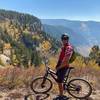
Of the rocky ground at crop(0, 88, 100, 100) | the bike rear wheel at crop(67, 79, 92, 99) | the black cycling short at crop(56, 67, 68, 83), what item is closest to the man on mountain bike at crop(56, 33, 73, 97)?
the black cycling short at crop(56, 67, 68, 83)

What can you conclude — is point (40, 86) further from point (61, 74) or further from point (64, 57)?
point (64, 57)


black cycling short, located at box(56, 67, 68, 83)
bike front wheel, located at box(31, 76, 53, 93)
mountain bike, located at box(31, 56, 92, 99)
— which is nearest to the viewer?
black cycling short, located at box(56, 67, 68, 83)

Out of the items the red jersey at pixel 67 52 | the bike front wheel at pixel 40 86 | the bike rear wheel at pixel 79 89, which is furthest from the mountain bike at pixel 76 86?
the red jersey at pixel 67 52

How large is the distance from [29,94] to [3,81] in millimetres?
1731

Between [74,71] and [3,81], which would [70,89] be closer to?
[3,81]

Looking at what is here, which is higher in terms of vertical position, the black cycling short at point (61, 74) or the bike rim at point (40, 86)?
the black cycling short at point (61, 74)

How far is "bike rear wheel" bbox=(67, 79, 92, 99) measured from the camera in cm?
1095

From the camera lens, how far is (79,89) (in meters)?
11.0

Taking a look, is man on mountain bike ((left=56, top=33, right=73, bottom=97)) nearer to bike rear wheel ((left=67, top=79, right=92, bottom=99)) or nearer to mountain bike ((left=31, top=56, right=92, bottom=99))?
mountain bike ((left=31, top=56, right=92, bottom=99))

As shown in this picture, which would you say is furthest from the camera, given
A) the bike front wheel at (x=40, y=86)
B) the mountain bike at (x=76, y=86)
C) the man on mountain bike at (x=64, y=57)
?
the bike front wheel at (x=40, y=86)

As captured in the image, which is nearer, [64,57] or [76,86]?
[64,57]

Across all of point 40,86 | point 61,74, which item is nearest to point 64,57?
point 61,74

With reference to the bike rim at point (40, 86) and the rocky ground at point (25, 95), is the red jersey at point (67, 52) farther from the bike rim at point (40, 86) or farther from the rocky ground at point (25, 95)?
the rocky ground at point (25, 95)

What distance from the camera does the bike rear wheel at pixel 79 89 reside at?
1095 centimetres
